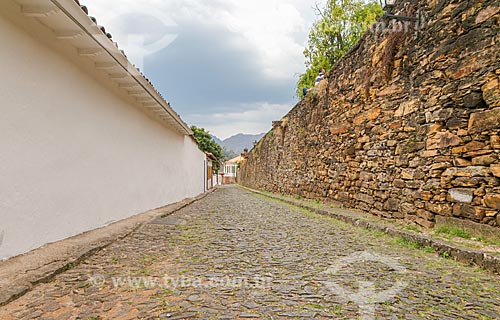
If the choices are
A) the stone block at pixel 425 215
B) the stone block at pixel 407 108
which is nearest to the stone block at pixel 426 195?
the stone block at pixel 425 215

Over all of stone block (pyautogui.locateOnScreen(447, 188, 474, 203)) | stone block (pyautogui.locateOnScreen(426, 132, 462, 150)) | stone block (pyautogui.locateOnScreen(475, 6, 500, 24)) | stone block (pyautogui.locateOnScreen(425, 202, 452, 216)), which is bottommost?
stone block (pyautogui.locateOnScreen(425, 202, 452, 216))

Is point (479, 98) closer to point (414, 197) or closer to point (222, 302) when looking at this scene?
point (414, 197)

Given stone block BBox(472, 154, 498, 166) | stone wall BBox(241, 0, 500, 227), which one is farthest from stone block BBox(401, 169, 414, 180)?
stone block BBox(472, 154, 498, 166)

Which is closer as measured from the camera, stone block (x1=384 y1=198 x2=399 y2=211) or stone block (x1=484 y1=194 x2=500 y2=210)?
stone block (x1=484 y1=194 x2=500 y2=210)

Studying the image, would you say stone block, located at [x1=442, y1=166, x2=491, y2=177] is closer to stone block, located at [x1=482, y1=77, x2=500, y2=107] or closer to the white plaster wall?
stone block, located at [x1=482, y1=77, x2=500, y2=107]

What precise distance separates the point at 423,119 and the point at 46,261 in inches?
201

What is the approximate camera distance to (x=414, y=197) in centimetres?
478

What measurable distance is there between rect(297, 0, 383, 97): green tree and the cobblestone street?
18.1 m

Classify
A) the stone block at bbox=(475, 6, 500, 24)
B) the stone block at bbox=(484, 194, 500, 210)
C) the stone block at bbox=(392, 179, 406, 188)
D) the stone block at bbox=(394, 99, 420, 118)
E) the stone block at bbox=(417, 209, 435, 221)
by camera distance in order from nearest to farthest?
the stone block at bbox=(484, 194, 500, 210) → the stone block at bbox=(475, 6, 500, 24) → the stone block at bbox=(417, 209, 435, 221) → the stone block at bbox=(394, 99, 420, 118) → the stone block at bbox=(392, 179, 406, 188)

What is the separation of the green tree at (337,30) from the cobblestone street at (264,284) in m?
18.1

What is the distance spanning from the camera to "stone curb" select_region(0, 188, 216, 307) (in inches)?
86.5

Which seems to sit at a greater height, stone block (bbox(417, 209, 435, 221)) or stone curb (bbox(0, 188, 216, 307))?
stone block (bbox(417, 209, 435, 221))

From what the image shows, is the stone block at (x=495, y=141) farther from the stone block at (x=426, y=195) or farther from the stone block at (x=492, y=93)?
the stone block at (x=426, y=195)

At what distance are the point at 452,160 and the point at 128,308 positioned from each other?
4.09 meters
